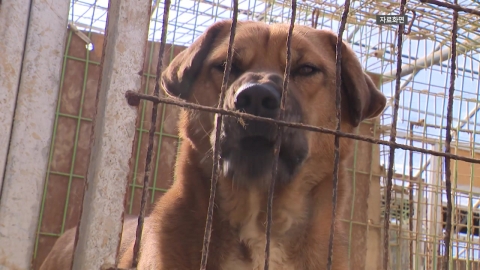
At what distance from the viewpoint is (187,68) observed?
284cm

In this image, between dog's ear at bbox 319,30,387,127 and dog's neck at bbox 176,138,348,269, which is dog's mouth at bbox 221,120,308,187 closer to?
dog's neck at bbox 176,138,348,269

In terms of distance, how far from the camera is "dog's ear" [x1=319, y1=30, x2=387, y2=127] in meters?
2.78

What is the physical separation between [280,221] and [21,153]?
1.36 m

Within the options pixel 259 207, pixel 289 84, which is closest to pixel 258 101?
pixel 289 84

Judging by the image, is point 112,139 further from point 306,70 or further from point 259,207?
point 306,70

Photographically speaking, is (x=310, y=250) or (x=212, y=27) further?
(x=212, y=27)

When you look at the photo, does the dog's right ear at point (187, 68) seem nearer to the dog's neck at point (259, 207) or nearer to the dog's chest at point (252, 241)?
the dog's neck at point (259, 207)

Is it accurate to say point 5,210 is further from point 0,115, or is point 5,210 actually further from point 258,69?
point 258,69

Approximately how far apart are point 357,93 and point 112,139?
4.78ft

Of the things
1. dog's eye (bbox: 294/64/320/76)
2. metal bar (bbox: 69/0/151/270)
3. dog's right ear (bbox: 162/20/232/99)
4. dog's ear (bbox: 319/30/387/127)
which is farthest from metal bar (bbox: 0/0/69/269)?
dog's ear (bbox: 319/30/387/127)

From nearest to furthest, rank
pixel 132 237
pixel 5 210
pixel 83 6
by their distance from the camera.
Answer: pixel 5 210, pixel 132 237, pixel 83 6

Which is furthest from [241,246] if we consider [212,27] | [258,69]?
[212,27]

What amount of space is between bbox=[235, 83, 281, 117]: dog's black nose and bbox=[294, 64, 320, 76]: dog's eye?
626 millimetres

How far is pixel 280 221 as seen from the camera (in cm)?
270
